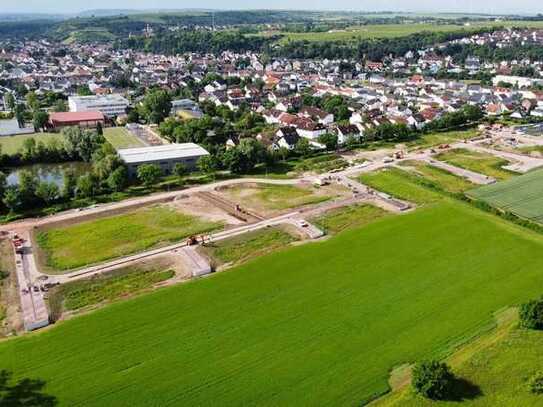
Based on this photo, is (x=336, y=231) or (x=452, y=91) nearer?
(x=336, y=231)

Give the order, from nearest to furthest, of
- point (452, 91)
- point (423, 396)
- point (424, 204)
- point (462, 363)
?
point (423, 396)
point (462, 363)
point (424, 204)
point (452, 91)

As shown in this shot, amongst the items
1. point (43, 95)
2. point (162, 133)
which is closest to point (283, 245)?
point (162, 133)

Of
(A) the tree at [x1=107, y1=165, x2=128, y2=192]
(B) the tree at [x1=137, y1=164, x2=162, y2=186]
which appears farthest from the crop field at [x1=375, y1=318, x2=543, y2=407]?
(A) the tree at [x1=107, y1=165, x2=128, y2=192]

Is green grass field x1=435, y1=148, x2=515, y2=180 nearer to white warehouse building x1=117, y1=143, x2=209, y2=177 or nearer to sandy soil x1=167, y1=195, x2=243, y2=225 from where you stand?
white warehouse building x1=117, y1=143, x2=209, y2=177

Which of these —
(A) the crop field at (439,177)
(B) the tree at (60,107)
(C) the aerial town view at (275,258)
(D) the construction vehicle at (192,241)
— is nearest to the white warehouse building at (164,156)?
(C) the aerial town view at (275,258)

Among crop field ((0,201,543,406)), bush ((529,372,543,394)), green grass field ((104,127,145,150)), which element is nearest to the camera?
bush ((529,372,543,394))

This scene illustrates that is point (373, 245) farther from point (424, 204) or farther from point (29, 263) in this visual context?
point (29, 263)
